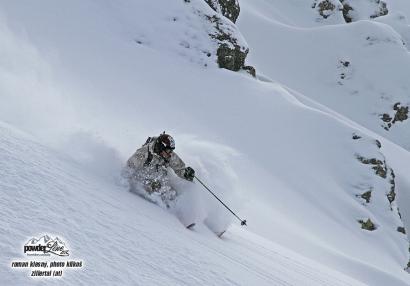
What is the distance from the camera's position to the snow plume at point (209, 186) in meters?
9.64

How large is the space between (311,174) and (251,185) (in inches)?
251

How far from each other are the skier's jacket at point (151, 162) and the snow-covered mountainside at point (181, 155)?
16.3 inches

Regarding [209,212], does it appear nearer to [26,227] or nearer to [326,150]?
[26,227]

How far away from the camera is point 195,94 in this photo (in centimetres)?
2356

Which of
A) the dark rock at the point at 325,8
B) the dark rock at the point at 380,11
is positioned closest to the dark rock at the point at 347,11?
the dark rock at the point at 380,11

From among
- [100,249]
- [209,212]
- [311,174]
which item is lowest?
[100,249]

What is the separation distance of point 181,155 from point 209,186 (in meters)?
0.93

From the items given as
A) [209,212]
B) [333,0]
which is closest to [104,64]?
[209,212]

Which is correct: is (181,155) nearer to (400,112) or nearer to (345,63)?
(400,112)

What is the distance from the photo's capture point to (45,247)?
4.48 m

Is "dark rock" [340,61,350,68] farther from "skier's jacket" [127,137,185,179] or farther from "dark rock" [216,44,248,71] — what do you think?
"skier's jacket" [127,137,185,179]

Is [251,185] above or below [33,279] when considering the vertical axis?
above

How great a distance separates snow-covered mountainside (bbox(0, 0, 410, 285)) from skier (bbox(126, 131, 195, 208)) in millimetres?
320

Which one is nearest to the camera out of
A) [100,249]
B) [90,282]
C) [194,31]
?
[90,282]
